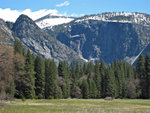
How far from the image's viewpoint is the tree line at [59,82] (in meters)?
74.5

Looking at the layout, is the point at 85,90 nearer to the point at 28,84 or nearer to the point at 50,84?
the point at 50,84

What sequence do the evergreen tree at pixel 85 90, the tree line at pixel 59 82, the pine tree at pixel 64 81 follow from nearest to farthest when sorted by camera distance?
the tree line at pixel 59 82 → the pine tree at pixel 64 81 → the evergreen tree at pixel 85 90

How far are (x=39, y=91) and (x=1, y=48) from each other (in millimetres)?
36959

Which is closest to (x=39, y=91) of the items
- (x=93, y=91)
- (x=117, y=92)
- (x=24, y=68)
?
(x=24, y=68)

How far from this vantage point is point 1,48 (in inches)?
1870

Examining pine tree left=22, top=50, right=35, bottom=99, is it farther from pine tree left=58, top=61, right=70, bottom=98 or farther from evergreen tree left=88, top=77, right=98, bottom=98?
evergreen tree left=88, top=77, right=98, bottom=98

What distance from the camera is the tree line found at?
74.5 metres

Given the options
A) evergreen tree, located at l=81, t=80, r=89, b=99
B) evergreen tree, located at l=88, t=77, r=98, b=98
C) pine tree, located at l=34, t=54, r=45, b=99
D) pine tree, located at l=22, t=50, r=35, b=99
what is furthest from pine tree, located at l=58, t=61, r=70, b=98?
pine tree, located at l=22, t=50, r=35, b=99

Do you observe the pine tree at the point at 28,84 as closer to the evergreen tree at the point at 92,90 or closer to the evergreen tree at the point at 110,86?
the evergreen tree at the point at 92,90

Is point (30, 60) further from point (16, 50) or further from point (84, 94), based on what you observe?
point (84, 94)

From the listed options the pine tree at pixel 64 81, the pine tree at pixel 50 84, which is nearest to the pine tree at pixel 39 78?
the pine tree at pixel 50 84

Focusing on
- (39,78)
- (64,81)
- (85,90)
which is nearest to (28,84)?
(39,78)

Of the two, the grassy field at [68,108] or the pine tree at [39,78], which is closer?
the grassy field at [68,108]

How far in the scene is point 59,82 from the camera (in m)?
94.9
